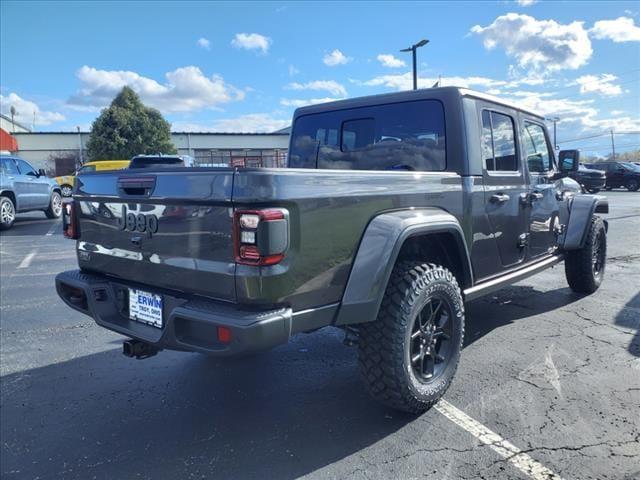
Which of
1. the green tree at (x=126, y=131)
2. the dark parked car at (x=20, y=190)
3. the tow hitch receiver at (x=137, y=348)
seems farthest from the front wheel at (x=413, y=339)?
the green tree at (x=126, y=131)

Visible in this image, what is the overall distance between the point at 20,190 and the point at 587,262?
13.0 metres

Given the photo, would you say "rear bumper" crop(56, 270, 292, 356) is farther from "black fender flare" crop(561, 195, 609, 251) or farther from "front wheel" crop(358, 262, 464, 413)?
"black fender flare" crop(561, 195, 609, 251)

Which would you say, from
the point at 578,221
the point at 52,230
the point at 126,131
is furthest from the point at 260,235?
the point at 126,131

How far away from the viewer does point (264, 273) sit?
7.36 feet

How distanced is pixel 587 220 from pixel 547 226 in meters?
0.97

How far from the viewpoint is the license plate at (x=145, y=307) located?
8.75 ft

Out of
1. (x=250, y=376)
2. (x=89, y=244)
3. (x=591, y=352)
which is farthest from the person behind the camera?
(x=591, y=352)

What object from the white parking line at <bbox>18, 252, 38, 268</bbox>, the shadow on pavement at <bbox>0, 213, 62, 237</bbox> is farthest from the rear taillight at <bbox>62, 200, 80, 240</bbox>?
the shadow on pavement at <bbox>0, 213, 62, 237</bbox>

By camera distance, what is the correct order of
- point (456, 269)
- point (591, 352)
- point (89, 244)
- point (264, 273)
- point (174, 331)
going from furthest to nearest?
point (591, 352) < point (456, 269) < point (89, 244) < point (174, 331) < point (264, 273)

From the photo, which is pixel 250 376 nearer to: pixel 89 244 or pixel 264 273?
pixel 89 244

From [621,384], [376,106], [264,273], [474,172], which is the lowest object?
[621,384]

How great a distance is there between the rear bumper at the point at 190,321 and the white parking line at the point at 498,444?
4.37 feet

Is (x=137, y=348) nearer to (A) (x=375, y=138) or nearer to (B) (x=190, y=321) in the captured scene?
(B) (x=190, y=321)

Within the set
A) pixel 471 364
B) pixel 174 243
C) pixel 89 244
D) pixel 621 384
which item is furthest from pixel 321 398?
pixel 621 384
